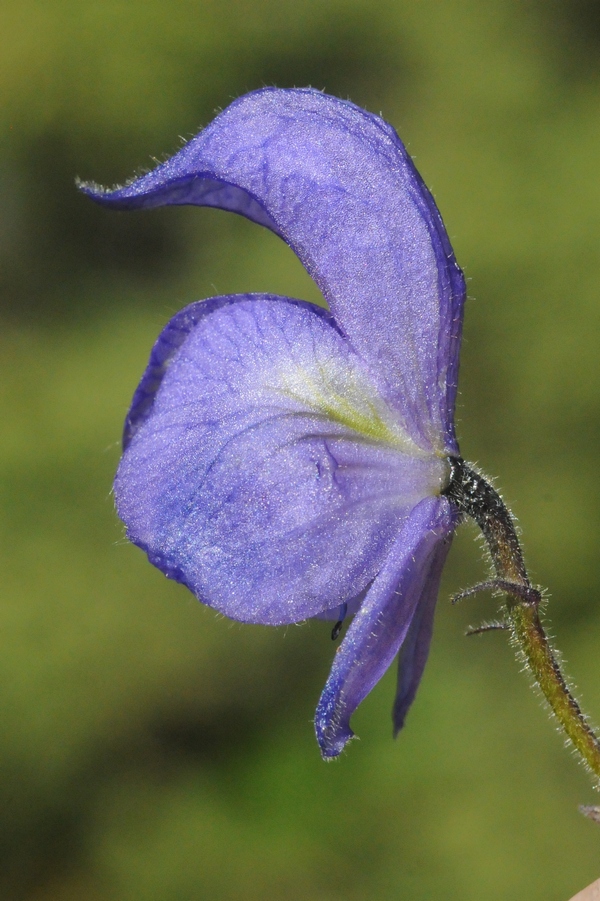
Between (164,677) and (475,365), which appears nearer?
(164,677)

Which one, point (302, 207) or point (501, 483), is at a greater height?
point (302, 207)

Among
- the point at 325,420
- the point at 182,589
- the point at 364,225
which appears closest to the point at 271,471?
the point at 325,420

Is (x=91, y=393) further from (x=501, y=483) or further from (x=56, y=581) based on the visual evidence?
(x=501, y=483)

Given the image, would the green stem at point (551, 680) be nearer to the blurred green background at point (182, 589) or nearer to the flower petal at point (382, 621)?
the flower petal at point (382, 621)

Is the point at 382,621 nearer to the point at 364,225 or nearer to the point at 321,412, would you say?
the point at 321,412

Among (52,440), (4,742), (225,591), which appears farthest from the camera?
(52,440)

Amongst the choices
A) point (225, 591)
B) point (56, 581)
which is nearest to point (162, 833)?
point (56, 581)
